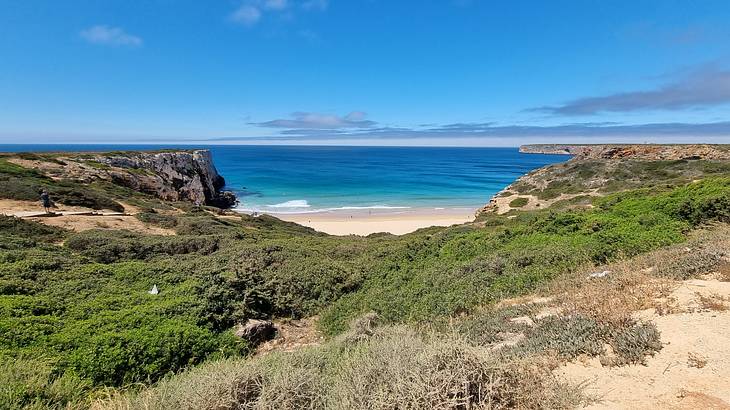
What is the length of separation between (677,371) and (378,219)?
111 feet

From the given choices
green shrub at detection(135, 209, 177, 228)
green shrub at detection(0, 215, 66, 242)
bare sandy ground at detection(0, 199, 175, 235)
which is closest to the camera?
green shrub at detection(0, 215, 66, 242)

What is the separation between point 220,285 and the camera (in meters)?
7.50

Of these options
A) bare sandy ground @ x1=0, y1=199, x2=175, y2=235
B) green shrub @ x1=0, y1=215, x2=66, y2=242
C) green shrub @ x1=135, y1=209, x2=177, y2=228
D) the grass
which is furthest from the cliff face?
the grass

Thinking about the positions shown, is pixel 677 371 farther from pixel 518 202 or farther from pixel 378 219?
pixel 378 219

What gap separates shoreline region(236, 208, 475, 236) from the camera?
32750mm

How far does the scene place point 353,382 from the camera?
312cm

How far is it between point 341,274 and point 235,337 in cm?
440

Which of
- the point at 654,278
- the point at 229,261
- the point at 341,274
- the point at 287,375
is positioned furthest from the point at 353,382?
the point at 229,261

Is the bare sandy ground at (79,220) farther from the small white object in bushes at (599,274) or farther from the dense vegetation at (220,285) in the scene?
the small white object in bushes at (599,274)

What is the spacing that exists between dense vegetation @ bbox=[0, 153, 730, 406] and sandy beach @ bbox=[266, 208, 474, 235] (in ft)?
60.9

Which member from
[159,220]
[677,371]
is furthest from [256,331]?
[159,220]

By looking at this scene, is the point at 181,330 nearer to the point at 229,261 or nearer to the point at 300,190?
the point at 229,261

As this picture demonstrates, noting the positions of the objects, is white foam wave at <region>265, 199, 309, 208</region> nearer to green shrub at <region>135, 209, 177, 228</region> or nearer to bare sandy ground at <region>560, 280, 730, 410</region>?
green shrub at <region>135, 209, 177, 228</region>

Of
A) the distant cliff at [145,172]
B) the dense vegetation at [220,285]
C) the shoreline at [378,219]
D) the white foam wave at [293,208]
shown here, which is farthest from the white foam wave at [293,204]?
the dense vegetation at [220,285]
